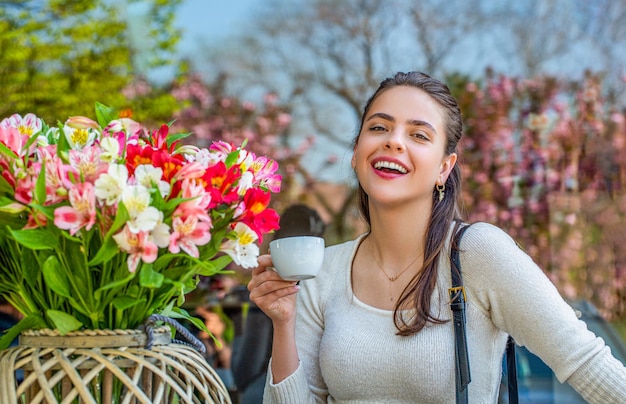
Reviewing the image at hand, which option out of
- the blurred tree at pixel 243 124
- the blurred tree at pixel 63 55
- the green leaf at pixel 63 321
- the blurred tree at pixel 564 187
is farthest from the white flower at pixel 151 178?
the blurred tree at pixel 243 124

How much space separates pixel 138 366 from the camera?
3.47 feet

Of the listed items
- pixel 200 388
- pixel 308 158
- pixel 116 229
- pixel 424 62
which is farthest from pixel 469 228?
pixel 424 62

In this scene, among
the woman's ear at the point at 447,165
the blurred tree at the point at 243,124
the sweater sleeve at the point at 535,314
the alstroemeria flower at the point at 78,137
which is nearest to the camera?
the alstroemeria flower at the point at 78,137

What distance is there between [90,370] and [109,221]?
0.20m

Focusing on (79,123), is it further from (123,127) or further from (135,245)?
(135,245)

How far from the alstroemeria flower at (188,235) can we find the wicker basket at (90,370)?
15cm

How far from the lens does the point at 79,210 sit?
1.02 meters

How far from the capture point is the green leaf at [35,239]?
1.01 meters

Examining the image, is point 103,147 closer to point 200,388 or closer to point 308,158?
point 200,388

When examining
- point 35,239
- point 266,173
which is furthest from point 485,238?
point 35,239

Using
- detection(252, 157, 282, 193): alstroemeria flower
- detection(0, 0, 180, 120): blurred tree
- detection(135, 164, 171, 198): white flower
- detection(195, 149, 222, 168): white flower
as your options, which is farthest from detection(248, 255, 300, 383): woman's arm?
detection(0, 0, 180, 120): blurred tree

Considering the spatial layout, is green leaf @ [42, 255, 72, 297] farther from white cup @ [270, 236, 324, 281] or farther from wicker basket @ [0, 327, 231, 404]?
white cup @ [270, 236, 324, 281]

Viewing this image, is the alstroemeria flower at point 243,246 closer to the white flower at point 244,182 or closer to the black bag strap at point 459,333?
the white flower at point 244,182

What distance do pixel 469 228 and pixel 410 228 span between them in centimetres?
15
